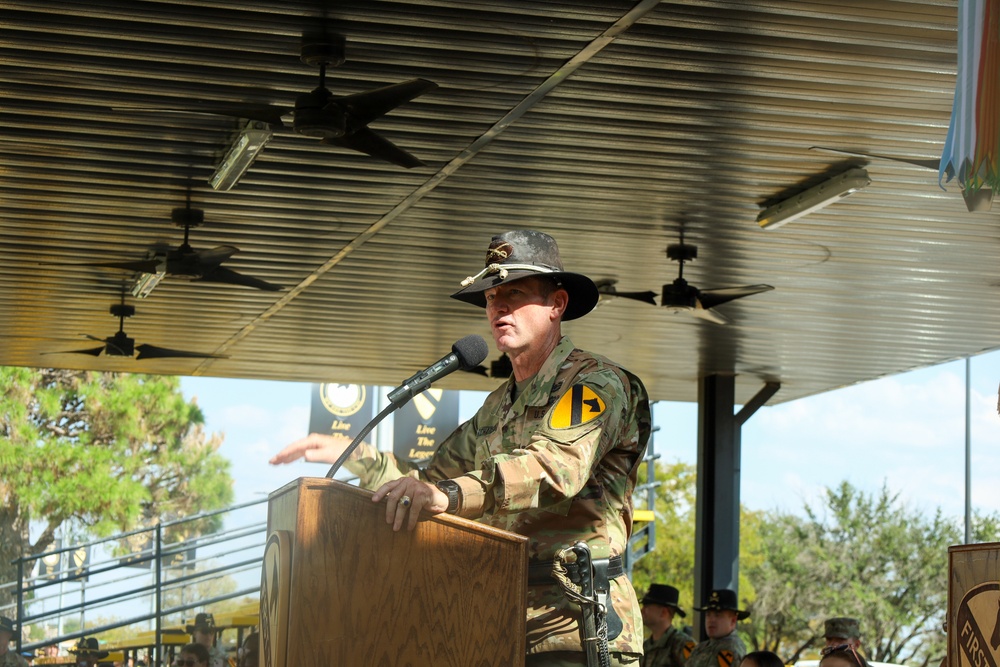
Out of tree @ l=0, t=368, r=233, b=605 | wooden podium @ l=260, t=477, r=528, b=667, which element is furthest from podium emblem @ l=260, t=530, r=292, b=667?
tree @ l=0, t=368, r=233, b=605

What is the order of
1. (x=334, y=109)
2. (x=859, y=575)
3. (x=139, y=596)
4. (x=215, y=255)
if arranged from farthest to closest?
1. (x=859, y=575)
2. (x=139, y=596)
3. (x=215, y=255)
4. (x=334, y=109)

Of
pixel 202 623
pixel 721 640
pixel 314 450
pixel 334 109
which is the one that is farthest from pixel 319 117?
pixel 202 623

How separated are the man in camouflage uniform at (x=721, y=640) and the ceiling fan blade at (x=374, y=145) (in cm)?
504

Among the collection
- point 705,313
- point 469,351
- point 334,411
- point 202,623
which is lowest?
point 202,623

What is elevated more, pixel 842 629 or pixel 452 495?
pixel 452 495

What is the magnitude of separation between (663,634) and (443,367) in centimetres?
883

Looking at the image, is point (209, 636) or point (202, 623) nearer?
point (209, 636)

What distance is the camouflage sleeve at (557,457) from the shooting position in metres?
3.04

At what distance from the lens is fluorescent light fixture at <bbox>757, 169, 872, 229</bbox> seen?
329 inches

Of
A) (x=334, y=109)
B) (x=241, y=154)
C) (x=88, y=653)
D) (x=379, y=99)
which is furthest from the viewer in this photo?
(x=88, y=653)

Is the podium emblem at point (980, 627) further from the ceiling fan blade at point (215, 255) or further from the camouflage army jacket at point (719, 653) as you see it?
the camouflage army jacket at point (719, 653)

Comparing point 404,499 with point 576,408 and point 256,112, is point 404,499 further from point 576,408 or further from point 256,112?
point 256,112

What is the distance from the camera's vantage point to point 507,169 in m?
8.76

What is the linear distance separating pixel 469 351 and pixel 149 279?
8.34 metres
